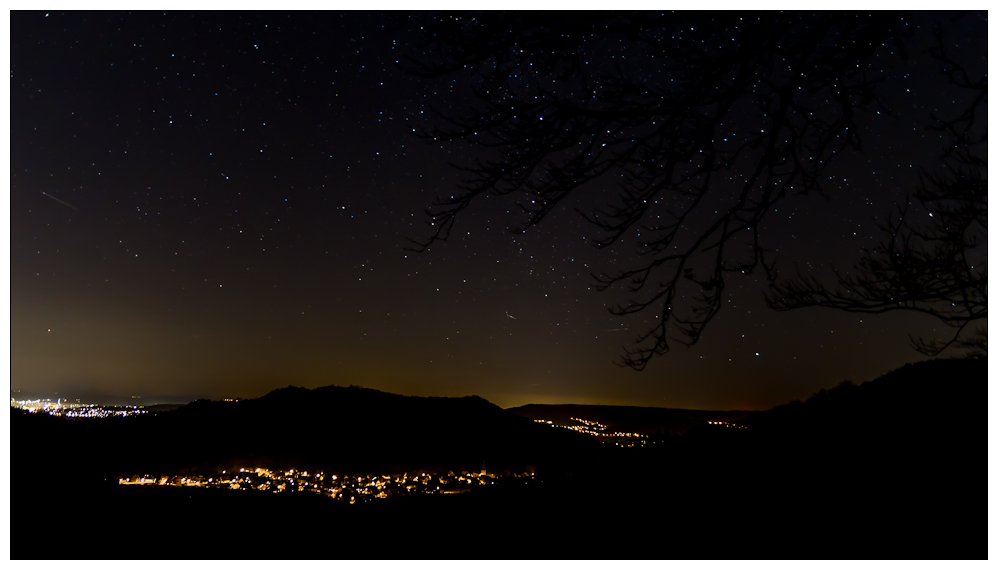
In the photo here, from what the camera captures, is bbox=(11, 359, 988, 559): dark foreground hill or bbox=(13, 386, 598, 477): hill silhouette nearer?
bbox=(11, 359, 988, 559): dark foreground hill

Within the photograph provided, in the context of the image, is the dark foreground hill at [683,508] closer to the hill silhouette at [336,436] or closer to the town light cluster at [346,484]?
the town light cluster at [346,484]

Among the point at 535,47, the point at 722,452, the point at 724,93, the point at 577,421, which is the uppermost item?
the point at 535,47

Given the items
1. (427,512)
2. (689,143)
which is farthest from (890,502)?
(427,512)

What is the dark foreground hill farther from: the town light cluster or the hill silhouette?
the hill silhouette

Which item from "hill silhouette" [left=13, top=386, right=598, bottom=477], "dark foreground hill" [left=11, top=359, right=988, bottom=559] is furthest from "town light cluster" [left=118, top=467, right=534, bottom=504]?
"hill silhouette" [left=13, top=386, right=598, bottom=477]

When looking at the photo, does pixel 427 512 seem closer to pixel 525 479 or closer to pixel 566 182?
pixel 525 479

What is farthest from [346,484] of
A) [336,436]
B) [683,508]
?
[336,436]

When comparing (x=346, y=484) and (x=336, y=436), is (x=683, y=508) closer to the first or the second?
(x=346, y=484)

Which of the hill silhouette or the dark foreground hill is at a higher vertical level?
the dark foreground hill
